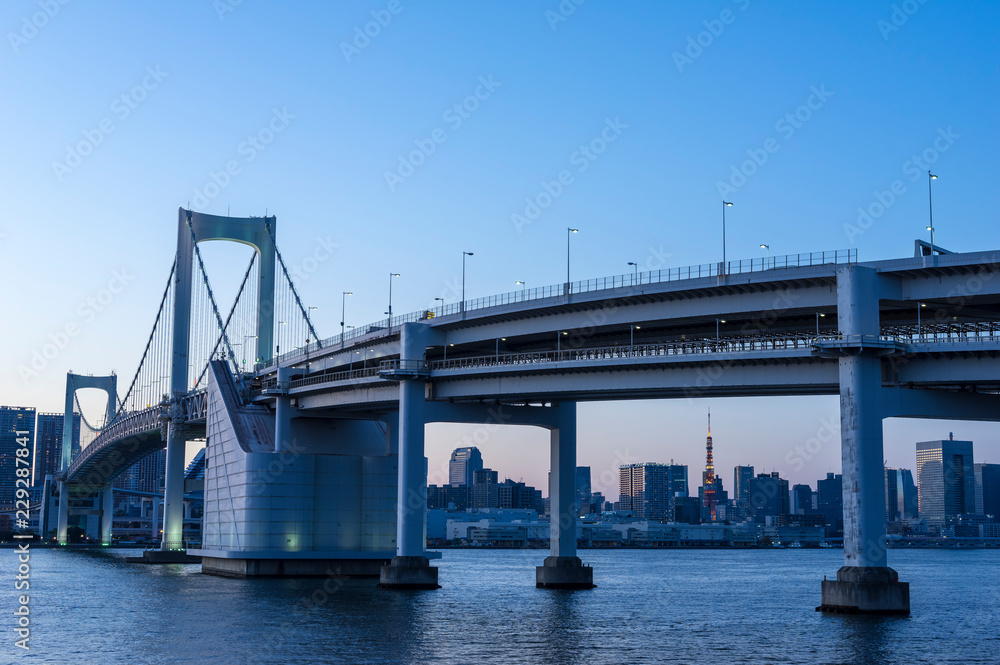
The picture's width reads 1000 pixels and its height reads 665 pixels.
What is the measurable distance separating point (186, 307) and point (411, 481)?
56.9 metres

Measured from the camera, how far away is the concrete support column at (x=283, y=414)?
87875 mm

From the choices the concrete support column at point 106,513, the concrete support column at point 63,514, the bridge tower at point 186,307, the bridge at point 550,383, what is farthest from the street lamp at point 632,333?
the concrete support column at point 106,513

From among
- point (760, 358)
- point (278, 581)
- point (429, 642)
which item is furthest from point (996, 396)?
point (278, 581)

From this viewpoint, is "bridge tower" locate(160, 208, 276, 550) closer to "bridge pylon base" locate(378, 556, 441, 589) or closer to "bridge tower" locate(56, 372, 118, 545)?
"bridge pylon base" locate(378, 556, 441, 589)

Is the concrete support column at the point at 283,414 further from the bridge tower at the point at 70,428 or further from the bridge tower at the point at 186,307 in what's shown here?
the bridge tower at the point at 70,428

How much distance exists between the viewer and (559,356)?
68.8m

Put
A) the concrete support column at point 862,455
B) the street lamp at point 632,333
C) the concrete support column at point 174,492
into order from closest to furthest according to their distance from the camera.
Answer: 1. the concrete support column at point 862,455
2. the street lamp at point 632,333
3. the concrete support column at point 174,492

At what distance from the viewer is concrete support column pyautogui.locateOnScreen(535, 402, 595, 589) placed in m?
74.3

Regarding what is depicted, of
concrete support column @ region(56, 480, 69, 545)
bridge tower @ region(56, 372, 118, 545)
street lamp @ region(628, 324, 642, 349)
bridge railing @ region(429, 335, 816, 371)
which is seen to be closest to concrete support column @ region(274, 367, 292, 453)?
bridge railing @ region(429, 335, 816, 371)

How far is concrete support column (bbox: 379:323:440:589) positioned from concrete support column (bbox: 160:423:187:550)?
47821 mm

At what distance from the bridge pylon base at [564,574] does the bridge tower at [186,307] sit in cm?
4025

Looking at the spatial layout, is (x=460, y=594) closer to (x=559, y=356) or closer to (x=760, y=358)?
(x=559, y=356)

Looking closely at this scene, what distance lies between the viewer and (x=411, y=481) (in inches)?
2768

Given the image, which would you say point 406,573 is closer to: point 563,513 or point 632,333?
point 563,513
